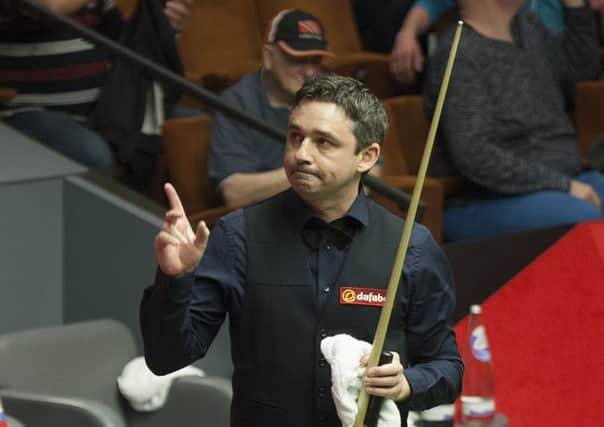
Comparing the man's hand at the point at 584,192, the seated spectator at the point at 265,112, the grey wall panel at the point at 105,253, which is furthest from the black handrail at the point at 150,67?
the man's hand at the point at 584,192

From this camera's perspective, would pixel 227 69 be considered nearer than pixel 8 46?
No

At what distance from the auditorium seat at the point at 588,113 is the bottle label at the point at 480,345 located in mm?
1578

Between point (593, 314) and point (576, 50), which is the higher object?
point (576, 50)

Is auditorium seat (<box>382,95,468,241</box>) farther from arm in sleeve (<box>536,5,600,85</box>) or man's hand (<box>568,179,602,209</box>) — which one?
arm in sleeve (<box>536,5,600,85</box>)

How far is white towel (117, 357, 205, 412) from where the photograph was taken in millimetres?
2555

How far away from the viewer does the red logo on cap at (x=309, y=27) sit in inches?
127

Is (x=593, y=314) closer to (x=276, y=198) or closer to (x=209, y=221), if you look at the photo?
(x=209, y=221)

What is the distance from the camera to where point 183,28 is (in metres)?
3.77

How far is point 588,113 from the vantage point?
14.2ft

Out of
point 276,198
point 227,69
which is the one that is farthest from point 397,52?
point 276,198

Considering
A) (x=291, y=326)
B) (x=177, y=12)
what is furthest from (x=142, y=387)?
(x=177, y=12)

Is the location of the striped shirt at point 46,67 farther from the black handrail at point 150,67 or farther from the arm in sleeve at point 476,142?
the arm in sleeve at point 476,142

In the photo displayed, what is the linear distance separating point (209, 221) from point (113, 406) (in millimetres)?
645

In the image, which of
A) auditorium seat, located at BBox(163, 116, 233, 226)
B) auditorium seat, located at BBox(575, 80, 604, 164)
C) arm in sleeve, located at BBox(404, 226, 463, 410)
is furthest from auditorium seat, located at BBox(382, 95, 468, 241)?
arm in sleeve, located at BBox(404, 226, 463, 410)
